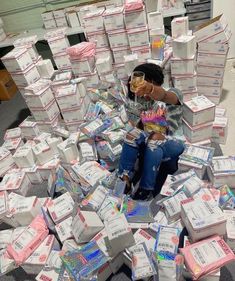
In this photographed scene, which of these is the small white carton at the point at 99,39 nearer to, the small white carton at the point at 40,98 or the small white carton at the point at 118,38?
the small white carton at the point at 118,38

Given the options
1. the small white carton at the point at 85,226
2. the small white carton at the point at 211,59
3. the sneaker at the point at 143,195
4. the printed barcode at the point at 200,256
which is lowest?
the sneaker at the point at 143,195

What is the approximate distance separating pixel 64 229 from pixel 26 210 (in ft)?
1.03

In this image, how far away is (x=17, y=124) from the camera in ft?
11.1

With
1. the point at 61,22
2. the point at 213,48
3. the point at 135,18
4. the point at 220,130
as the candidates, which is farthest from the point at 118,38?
the point at 61,22

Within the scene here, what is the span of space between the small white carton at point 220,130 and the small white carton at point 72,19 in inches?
94.5

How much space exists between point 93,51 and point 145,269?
194cm

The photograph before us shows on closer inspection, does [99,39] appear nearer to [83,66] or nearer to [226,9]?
[83,66]

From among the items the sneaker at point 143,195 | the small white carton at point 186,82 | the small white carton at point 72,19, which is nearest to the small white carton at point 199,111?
the small white carton at point 186,82

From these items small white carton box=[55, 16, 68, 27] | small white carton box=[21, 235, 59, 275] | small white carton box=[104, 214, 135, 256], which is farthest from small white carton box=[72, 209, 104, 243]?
small white carton box=[55, 16, 68, 27]

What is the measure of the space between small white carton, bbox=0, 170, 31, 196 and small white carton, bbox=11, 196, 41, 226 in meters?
0.25

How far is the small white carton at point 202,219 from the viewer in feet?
4.92

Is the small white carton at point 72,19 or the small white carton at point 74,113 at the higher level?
the small white carton at point 72,19

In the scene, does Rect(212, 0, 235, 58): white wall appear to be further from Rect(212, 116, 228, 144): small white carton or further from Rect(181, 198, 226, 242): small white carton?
Rect(181, 198, 226, 242): small white carton

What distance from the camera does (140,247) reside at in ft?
5.24
